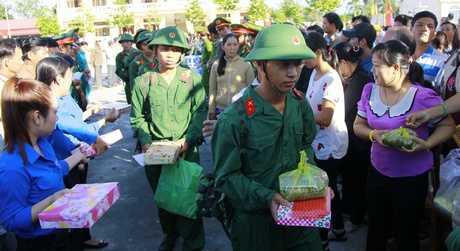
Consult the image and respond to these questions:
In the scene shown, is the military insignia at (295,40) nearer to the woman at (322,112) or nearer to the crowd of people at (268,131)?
the crowd of people at (268,131)

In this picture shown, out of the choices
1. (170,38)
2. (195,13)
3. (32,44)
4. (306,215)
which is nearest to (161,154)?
(170,38)

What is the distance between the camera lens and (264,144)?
Result: 7.85 ft

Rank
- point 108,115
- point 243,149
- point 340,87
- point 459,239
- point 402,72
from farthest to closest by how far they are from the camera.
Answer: point 108,115
point 340,87
point 402,72
point 243,149
point 459,239

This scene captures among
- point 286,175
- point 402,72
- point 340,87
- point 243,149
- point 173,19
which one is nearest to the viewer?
point 286,175

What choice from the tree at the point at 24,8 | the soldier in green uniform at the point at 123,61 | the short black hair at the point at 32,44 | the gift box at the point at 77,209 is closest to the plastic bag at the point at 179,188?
the gift box at the point at 77,209

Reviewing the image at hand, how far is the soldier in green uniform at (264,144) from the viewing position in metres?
2.32

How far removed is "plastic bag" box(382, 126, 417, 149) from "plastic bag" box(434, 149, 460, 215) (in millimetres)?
433

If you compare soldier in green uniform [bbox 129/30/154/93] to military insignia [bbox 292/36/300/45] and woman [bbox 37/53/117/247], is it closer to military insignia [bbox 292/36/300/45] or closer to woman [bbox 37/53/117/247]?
woman [bbox 37/53/117/247]

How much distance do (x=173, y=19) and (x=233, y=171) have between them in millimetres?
53835

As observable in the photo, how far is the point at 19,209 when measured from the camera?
2.28m

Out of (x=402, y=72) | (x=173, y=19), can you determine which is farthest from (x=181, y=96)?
(x=173, y=19)

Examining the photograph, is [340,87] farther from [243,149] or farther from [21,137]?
[21,137]

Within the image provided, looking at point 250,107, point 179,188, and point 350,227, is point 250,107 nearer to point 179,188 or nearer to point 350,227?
point 179,188

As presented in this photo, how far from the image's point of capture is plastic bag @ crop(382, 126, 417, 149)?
9.13 feet
